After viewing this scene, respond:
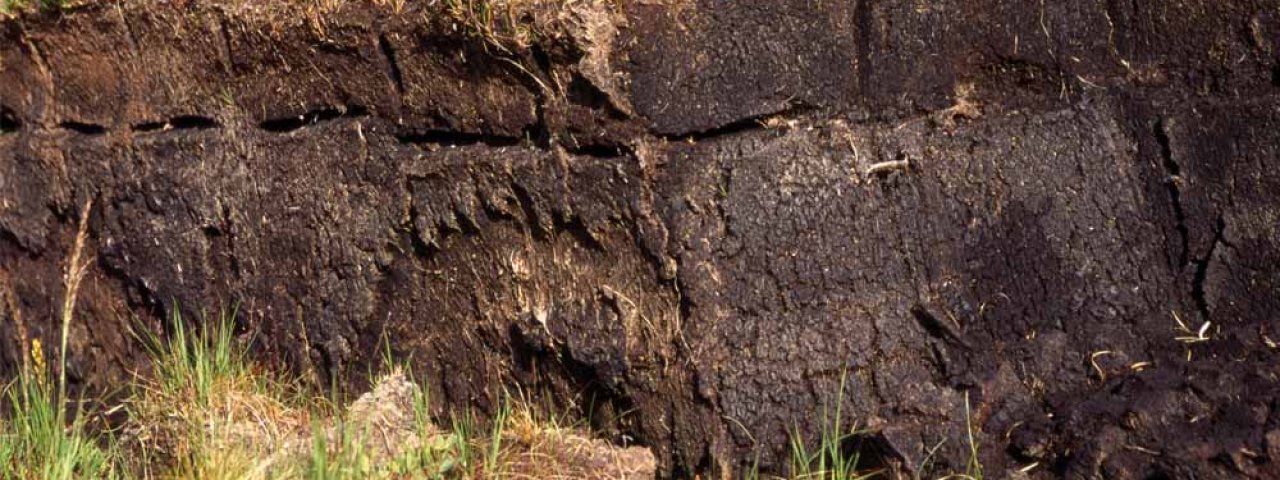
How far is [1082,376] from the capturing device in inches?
115

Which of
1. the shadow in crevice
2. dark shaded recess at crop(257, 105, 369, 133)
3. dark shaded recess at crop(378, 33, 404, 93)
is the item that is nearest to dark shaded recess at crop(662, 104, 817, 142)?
dark shaded recess at crop(378, 33, 404, 93)

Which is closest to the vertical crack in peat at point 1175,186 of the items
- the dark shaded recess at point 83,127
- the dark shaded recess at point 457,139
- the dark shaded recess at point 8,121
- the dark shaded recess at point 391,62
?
the dark shaded recess at point 457,139

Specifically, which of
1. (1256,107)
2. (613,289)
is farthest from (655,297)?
(1256,107)

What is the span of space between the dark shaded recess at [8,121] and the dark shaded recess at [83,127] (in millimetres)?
230

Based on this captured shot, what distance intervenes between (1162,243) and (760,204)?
828 millimetres

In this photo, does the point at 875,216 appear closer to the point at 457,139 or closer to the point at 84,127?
the point at 457,139

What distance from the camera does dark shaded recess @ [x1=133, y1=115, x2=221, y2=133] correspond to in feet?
12.2

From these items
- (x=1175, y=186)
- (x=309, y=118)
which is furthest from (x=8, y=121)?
(x=1175, y=186)

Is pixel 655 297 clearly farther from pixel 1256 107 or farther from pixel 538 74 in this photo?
pixel 1256 107

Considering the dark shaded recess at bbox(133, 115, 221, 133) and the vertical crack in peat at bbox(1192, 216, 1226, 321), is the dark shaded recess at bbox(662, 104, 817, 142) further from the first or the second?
the dark shaded recess at bbox(133, 115, 221, 133)

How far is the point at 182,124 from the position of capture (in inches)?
150

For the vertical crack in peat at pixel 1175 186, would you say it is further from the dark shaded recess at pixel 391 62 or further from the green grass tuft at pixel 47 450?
the green grass tuft at pixel 47 450

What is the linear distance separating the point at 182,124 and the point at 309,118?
0.49 metres

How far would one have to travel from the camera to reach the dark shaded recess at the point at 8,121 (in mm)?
4238
